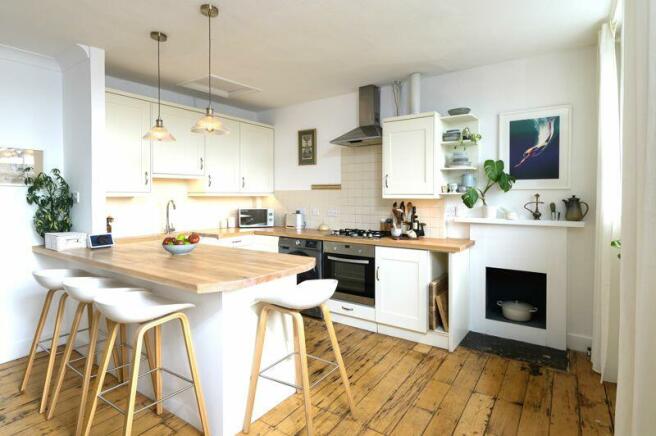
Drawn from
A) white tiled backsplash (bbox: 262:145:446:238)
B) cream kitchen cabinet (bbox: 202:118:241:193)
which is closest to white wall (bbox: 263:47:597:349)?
white tiled backsplash (bbox: 262:145:446:238)

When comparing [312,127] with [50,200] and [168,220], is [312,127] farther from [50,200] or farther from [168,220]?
[50,200]

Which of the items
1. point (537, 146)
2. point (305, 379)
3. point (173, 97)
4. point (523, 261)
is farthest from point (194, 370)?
point (173, 97)

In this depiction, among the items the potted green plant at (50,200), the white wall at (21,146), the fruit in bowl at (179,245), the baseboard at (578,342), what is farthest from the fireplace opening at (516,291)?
the white wall at (21,146)

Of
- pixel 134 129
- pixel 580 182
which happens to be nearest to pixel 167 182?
pixel 134 129

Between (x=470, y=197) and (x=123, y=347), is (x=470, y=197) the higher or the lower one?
the higher one

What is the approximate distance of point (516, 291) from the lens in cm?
344

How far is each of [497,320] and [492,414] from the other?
1.33 m

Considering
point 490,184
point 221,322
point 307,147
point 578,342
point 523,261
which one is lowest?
point 578,342

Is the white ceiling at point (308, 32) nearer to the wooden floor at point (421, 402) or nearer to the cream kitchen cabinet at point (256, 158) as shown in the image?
the cream kitchen cabinet at point (256, 158)

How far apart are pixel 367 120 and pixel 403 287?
72.0 inches

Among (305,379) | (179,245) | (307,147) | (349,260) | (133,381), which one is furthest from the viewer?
(307,147)

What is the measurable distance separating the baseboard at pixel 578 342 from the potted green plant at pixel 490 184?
47.0 inches

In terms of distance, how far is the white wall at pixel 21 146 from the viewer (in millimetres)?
2941

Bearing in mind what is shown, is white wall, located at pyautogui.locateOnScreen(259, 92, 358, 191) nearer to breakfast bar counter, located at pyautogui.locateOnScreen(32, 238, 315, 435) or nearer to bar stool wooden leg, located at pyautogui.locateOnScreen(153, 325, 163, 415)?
breakfast bar counter, located at pyautogui.locateOnScreen(32, 238, 315, 435)
